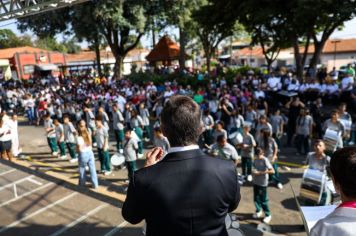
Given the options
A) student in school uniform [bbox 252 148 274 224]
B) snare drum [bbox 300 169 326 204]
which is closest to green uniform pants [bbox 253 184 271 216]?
student in school uniform [bbox 252 148 274 224]

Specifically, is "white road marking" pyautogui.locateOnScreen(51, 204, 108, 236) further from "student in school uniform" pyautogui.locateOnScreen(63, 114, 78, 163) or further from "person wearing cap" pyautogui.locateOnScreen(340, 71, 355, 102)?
"person wearing cap" pyautogui.locateOnScreen(340, 71, 355, 102)

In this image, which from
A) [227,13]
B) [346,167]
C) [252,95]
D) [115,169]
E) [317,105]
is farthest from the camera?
[227,13]

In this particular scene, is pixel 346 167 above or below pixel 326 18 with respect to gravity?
below

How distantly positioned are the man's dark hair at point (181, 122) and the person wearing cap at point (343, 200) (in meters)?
0.77

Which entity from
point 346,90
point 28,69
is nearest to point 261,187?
point 346,90

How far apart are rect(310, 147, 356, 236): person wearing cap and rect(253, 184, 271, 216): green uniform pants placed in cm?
475

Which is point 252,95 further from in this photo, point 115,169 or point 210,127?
point 115,169

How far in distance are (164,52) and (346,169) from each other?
1146 inches

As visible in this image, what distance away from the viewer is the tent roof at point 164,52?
97.8 feet

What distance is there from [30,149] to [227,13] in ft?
48.8

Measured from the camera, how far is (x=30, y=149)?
41.5 feet

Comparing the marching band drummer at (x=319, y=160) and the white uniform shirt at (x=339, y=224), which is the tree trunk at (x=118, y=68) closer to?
the marching band drummer at (x=319, y=160)

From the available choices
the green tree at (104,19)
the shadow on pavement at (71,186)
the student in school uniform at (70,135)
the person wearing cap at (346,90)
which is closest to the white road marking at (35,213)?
the shadow on pavement at (71,186)

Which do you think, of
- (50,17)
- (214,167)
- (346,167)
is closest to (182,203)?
(214,167)
